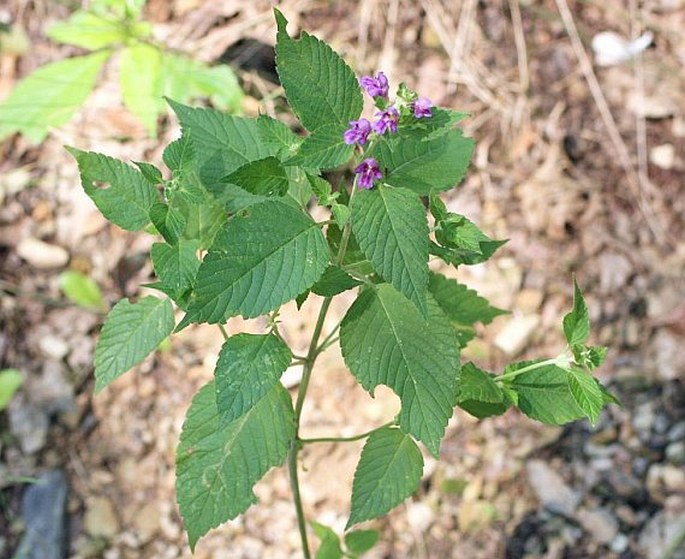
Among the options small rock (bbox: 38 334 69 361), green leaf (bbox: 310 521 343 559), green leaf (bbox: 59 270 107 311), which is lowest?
small rock (bbox: 38 334 69 361)

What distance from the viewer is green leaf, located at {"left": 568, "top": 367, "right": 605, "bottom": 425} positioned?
1.24m

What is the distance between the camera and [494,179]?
9.96ft

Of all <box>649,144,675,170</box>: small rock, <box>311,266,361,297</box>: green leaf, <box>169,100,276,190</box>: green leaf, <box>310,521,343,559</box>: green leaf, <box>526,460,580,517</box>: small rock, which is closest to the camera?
<box>311,266,361,297</box>: green leaf

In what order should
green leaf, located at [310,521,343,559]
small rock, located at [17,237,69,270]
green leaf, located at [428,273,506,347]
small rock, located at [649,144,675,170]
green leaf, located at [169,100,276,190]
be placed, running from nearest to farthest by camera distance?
1. green leaf, located at [169,100,276,190]
2. green leaf, located at [428,273,506,347]
3. green leaf, located at [310,521,343,559]
4. small rock, located at [17,237,69,270]
5. small rock, located at [649,144,675,170]

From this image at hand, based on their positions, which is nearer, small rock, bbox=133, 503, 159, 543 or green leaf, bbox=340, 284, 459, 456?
green leaf, bbox=340, 284, 459, 456

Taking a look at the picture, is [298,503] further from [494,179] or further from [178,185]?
[494,179]

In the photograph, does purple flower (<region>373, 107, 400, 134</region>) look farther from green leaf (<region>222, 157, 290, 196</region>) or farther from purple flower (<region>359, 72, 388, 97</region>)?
green leaf (<region>222, 157, 290, 196</region>)

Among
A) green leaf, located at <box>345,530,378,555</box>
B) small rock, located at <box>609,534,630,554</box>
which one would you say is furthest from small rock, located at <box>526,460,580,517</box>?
green leaf, located at <box>345,530,378,555</box>

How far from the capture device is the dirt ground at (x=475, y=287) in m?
2.44

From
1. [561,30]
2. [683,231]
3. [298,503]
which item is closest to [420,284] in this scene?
[298,503]

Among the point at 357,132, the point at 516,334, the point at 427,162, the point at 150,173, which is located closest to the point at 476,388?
the point at 427,162

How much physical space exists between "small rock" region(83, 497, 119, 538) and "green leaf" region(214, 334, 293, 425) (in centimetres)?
141

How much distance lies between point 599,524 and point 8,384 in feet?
5.58

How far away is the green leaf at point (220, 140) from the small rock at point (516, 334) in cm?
157
